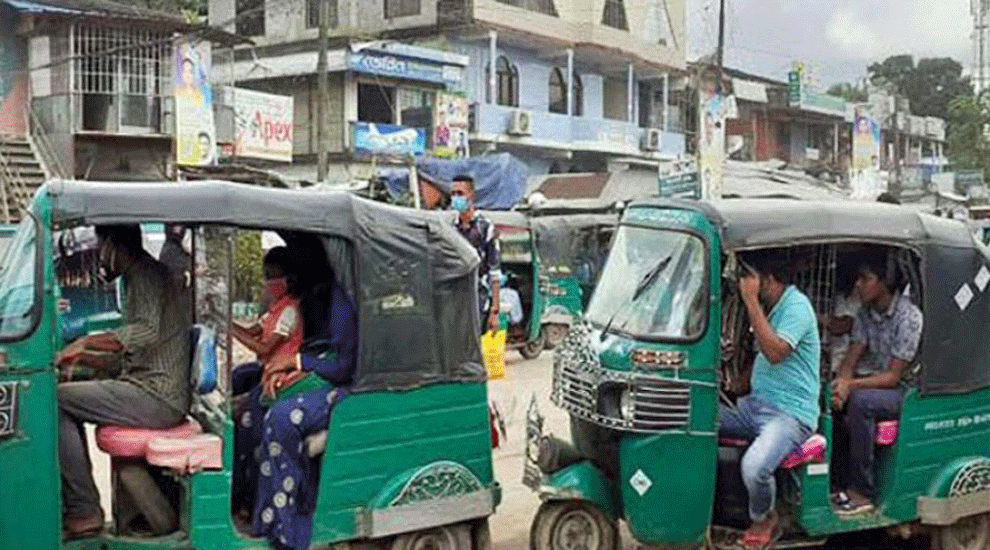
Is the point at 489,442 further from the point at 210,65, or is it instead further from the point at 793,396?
the point at 210,65

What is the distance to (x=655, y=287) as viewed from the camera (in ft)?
19.1

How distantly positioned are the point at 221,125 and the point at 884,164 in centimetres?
3706

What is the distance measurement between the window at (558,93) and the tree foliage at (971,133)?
61.5 feet

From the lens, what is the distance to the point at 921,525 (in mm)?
6297

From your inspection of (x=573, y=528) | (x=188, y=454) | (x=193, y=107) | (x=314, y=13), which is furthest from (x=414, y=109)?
(x=188, y=454)

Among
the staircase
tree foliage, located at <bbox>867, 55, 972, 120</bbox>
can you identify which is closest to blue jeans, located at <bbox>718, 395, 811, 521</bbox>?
the staircase

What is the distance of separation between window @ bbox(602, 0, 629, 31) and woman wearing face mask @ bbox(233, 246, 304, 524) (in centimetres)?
3343

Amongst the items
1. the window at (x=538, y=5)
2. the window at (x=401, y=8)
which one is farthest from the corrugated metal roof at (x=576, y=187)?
the window at (x=538, y=5)

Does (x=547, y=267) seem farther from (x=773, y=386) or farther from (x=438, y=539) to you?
(x=438, y=539)

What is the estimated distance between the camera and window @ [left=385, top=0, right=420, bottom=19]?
108ft

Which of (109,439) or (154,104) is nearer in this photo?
(109,439)

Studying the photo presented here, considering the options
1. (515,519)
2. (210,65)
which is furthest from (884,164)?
(515,519)

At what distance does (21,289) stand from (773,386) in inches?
141

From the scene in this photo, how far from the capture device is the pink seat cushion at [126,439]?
509cm
